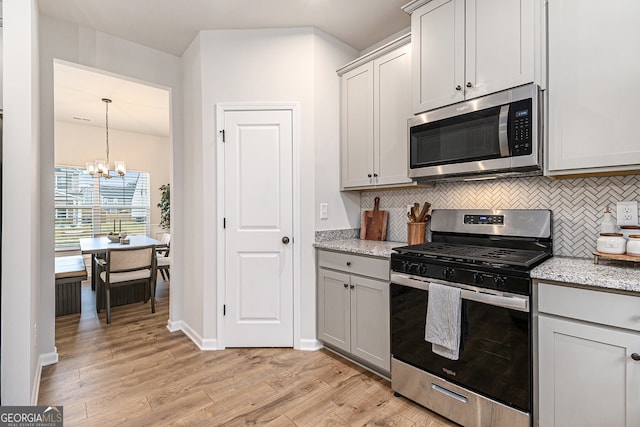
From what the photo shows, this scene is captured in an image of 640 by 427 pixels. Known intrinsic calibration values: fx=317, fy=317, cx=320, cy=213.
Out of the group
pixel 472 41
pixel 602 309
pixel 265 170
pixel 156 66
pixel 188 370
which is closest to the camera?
pixel 602 309

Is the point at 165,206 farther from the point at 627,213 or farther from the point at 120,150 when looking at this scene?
the point at 627,213

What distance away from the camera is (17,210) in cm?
176

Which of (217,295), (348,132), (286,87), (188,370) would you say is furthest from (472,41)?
(188,370)

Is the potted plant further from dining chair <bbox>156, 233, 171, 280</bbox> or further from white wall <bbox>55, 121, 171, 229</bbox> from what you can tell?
dining chair <bbox>156, 233, 171, 280</bbox>

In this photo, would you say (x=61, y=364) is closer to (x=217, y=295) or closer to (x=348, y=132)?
(x=217, y=295)

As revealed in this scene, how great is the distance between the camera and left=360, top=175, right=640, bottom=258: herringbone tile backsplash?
1.79 m

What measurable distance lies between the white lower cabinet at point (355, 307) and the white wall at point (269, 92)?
7.1 inches

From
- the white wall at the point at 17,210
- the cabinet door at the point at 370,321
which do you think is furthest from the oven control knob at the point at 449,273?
the white wall at the point at 17,210

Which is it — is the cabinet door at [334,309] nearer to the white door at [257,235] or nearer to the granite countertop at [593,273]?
the white door at [257,235]

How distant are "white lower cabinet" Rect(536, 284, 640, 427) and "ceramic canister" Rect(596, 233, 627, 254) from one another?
39 centimetres

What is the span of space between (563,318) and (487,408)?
63 cm

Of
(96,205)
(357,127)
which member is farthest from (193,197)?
(96,205)

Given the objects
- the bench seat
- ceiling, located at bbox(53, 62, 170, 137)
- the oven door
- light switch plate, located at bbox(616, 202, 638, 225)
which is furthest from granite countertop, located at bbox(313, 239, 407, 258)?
the bench seat

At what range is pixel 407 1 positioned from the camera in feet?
8.00
